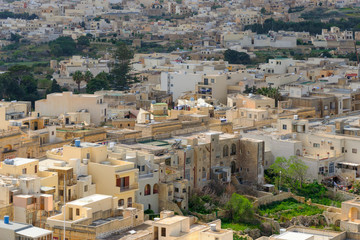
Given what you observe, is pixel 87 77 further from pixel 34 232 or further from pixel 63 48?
pixel 34 232

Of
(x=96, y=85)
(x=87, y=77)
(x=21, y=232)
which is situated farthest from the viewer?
(x=87, y=77)

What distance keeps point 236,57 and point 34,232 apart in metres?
63.7

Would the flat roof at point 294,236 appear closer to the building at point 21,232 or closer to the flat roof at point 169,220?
the flat roof at point 169,220

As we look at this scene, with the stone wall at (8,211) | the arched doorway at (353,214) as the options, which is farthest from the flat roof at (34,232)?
the arched doorway at (353,214)

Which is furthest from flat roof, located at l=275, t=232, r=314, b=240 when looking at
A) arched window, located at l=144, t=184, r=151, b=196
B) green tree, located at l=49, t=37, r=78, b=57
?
green tree, located at l=49, t=37, r=78, b=57

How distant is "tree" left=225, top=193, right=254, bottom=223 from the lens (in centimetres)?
3884

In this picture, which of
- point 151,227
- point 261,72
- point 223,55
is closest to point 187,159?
point 151,227

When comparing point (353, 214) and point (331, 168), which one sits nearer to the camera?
point (353, 214)

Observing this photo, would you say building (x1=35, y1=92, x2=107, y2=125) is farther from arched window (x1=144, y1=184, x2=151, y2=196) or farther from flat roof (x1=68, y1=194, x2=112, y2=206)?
flat roof (x1=68, y1=194, x2=112, y2=206)

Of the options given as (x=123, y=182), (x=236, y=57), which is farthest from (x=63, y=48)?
(x=123, y=182)

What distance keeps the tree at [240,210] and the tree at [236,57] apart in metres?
52.0

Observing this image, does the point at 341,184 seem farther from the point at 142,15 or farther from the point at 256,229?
the point at 142,15

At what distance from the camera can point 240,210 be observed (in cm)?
3884

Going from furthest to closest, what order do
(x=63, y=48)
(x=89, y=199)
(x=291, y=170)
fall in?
(x=63, y=48) < (x=291, y=170) < (x=89, y=199)
